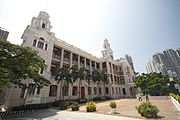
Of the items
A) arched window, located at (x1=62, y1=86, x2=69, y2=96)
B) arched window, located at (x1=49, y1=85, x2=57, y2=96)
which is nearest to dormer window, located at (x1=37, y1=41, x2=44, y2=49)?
arched window, located at (x1=49, y1=85, x2=57, y2=96)

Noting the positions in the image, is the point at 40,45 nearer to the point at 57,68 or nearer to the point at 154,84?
the point at 57,68

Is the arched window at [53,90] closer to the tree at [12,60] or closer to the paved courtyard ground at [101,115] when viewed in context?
the paved courtyard ground at [101,115]

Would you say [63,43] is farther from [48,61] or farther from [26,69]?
[26,69]

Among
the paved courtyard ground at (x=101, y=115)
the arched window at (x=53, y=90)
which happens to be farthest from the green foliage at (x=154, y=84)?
the arched window at (x=53, y=90)

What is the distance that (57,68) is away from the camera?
784 inches

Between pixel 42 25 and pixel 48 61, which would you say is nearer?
pixel 48 61

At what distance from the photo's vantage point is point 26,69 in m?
9.25

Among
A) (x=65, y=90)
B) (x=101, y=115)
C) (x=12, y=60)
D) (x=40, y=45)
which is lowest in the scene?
(x=101, y=115)

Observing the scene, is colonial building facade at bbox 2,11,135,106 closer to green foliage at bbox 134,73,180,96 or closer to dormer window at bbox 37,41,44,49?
dormer window at bbox 37,41,44,49

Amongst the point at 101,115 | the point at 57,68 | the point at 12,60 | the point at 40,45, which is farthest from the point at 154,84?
the point at 12,60

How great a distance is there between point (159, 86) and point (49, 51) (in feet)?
95.4

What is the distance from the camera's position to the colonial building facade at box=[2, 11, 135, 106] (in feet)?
47.2

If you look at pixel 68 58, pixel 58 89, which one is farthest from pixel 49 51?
pixel 58 89

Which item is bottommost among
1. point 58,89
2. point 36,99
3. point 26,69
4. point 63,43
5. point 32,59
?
point 36,99
